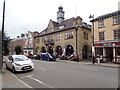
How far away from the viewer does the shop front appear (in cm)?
2024

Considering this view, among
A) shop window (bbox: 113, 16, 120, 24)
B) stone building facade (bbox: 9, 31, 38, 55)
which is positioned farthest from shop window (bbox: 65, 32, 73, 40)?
stone building facade (bbox: 9, 31, 38, 55)

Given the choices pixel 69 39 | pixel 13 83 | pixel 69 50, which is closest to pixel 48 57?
pixel 69 50

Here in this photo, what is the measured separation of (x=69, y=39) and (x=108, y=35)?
10873mm

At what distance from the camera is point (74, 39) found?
29.4 m

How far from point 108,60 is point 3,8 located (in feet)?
65.6

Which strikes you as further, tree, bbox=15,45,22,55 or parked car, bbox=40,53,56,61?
tree, bbox=15,45,22,55

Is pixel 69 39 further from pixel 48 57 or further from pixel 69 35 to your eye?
pixel 48 57

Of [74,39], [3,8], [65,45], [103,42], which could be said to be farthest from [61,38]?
[3,8]

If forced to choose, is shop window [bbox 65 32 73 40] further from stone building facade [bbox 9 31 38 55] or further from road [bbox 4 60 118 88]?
road [bbox 4 60 118 88]

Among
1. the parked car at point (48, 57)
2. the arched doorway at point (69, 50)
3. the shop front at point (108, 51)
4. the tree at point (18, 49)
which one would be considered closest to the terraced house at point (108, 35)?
the shop front at point (108, 51)

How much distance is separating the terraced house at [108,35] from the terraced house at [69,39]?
5.13 meters

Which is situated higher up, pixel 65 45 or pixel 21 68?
pixel 65 45

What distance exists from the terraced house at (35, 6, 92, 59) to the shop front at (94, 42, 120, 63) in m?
5.08

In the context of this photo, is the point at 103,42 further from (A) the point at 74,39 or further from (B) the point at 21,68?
(B) the point at 21,68
